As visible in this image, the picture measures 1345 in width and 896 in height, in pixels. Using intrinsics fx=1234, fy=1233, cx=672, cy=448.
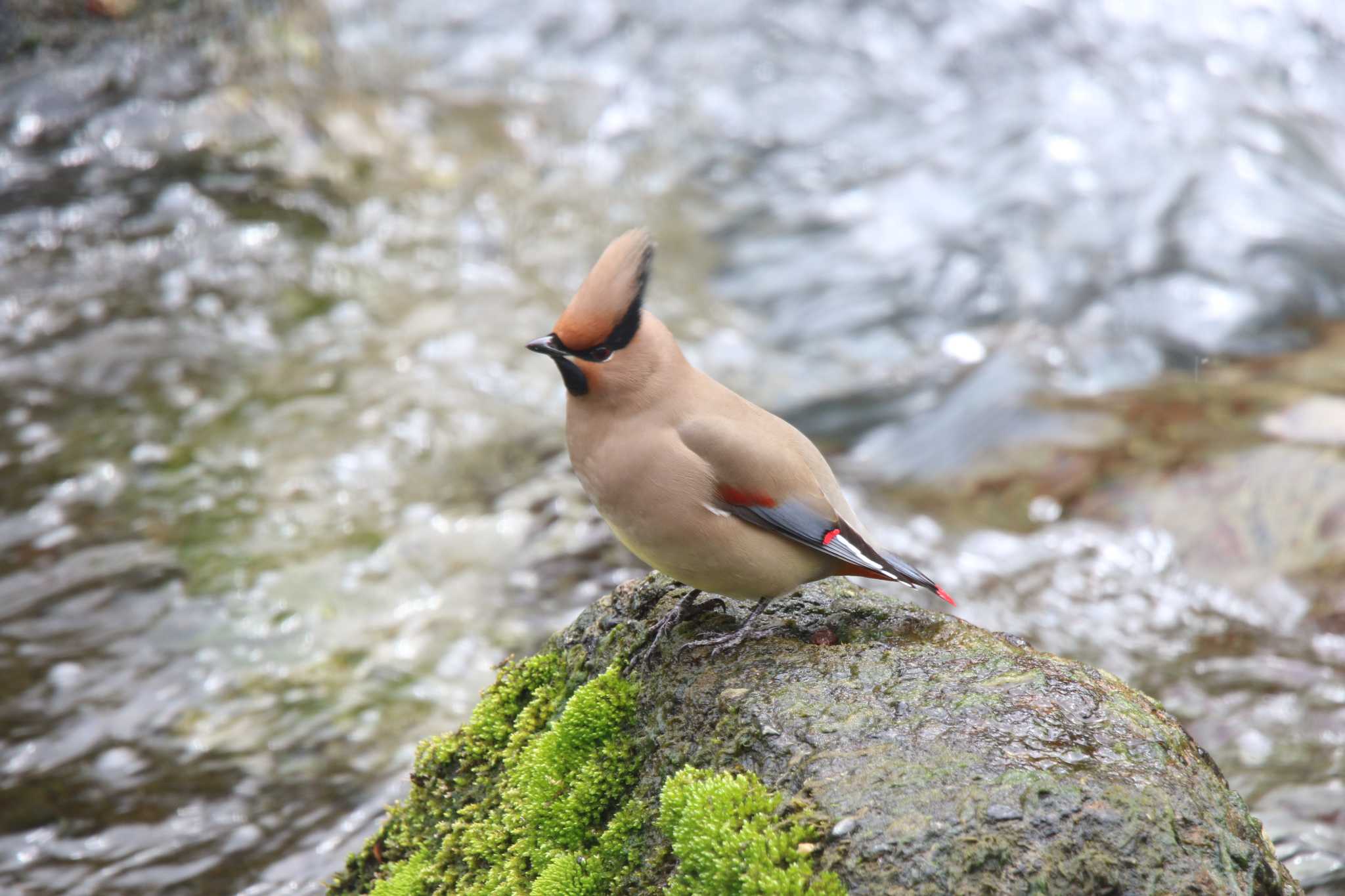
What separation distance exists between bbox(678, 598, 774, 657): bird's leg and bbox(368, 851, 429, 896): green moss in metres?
1.21

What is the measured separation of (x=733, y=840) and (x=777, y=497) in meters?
1.28

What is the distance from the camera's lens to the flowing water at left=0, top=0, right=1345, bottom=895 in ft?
23.7

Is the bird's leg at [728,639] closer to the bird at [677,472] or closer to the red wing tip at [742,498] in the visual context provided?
the bird at [677,472]

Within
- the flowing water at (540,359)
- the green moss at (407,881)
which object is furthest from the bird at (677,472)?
the flowing water at (540,359)

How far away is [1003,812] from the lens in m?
3.13

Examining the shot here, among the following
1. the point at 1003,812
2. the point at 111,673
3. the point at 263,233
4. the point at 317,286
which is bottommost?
the point at 1003,812

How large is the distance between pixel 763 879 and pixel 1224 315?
31.6 feet

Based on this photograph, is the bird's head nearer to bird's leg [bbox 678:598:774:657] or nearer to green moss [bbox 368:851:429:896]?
bird's leg [bbox 678:598:774:657]

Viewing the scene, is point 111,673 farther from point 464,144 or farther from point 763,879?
point 464,144

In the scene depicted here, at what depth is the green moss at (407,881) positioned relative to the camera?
4.25 meters

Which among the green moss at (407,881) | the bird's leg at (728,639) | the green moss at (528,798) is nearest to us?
the green moss at (528,798)

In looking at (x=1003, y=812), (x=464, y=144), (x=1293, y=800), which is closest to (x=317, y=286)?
(x=464, y=144)

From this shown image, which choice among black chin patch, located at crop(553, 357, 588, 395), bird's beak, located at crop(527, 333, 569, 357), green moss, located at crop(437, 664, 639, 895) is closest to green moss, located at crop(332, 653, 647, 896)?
green moss, located at crop(437, 664, 639, 895)

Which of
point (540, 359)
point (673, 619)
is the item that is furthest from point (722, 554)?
point (540, 359)
